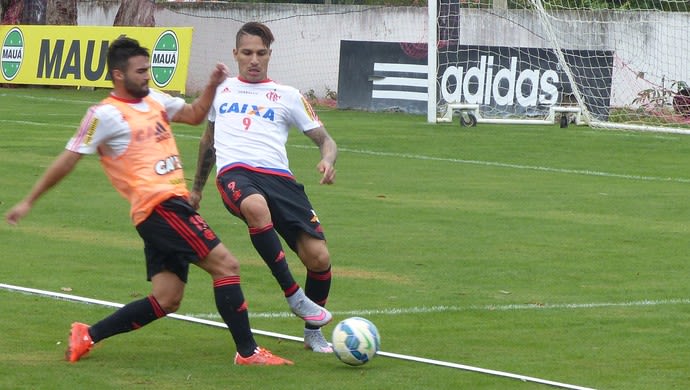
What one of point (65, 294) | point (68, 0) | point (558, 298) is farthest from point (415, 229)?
point (68, 0)

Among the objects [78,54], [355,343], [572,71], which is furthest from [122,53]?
[78,54]

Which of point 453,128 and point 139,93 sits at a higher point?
point 139,93

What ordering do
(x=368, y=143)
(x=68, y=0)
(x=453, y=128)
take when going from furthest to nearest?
(x=68, y=0)
(x=453, y=128)
(x=368, y=143)

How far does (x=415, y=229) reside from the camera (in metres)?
13.0

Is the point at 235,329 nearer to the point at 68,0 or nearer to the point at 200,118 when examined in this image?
the point at 200,118

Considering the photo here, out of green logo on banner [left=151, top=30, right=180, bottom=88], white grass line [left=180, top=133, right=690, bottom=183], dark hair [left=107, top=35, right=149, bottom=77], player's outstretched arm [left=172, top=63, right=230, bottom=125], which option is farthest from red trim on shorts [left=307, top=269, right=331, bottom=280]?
green logo on banner [left=151, top=30, right=180, bottom=88]

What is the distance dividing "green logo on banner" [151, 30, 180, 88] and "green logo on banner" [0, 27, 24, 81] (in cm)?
449

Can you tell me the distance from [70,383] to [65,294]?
2.45 meters

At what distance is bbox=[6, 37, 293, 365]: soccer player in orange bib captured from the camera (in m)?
7.36

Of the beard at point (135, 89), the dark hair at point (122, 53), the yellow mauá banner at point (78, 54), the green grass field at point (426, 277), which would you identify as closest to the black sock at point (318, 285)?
the green grass field at point (426, 277)

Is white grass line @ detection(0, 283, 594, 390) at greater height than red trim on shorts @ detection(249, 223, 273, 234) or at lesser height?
lesser

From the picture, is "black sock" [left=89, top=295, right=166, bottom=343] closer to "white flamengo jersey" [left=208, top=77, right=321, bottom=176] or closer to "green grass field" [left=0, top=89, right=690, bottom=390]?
"green grass field" [left=0, top=89, right=690, bottom=390]

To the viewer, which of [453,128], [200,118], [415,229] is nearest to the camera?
[200,118]

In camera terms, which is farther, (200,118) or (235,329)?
(200,118)
